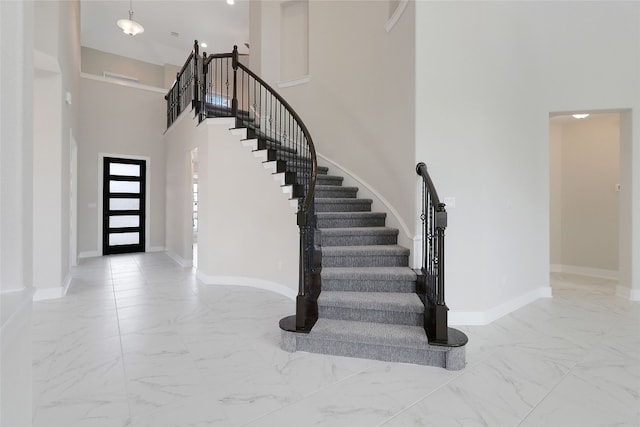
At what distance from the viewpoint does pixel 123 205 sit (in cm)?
858

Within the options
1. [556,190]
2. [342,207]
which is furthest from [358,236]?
[556,190]

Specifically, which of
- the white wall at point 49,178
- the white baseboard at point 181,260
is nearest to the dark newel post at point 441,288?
the white wall at point 49,178

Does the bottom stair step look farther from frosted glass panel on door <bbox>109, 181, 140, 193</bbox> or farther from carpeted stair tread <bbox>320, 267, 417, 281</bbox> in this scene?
frosted glass panel on door <bbox>109, 181, 140, 193</bbox>

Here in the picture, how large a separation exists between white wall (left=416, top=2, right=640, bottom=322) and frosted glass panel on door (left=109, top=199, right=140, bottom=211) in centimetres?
773

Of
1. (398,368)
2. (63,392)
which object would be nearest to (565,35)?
(398,368)

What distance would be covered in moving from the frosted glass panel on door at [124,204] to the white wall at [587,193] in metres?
9.55

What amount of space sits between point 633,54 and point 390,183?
370cm

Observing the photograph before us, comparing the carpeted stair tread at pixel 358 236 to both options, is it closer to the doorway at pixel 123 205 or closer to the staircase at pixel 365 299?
the staircase at pixel 365 299

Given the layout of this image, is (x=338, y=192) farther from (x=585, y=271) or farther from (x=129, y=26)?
(x=129, y=26)

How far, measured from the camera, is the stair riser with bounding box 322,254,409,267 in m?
3.82

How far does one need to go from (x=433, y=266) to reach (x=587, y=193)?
5022 millimetres

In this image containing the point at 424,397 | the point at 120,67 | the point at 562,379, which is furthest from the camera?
the point at 120,67

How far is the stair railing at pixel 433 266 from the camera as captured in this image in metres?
2.78

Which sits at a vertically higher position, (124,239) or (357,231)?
(357,231)
